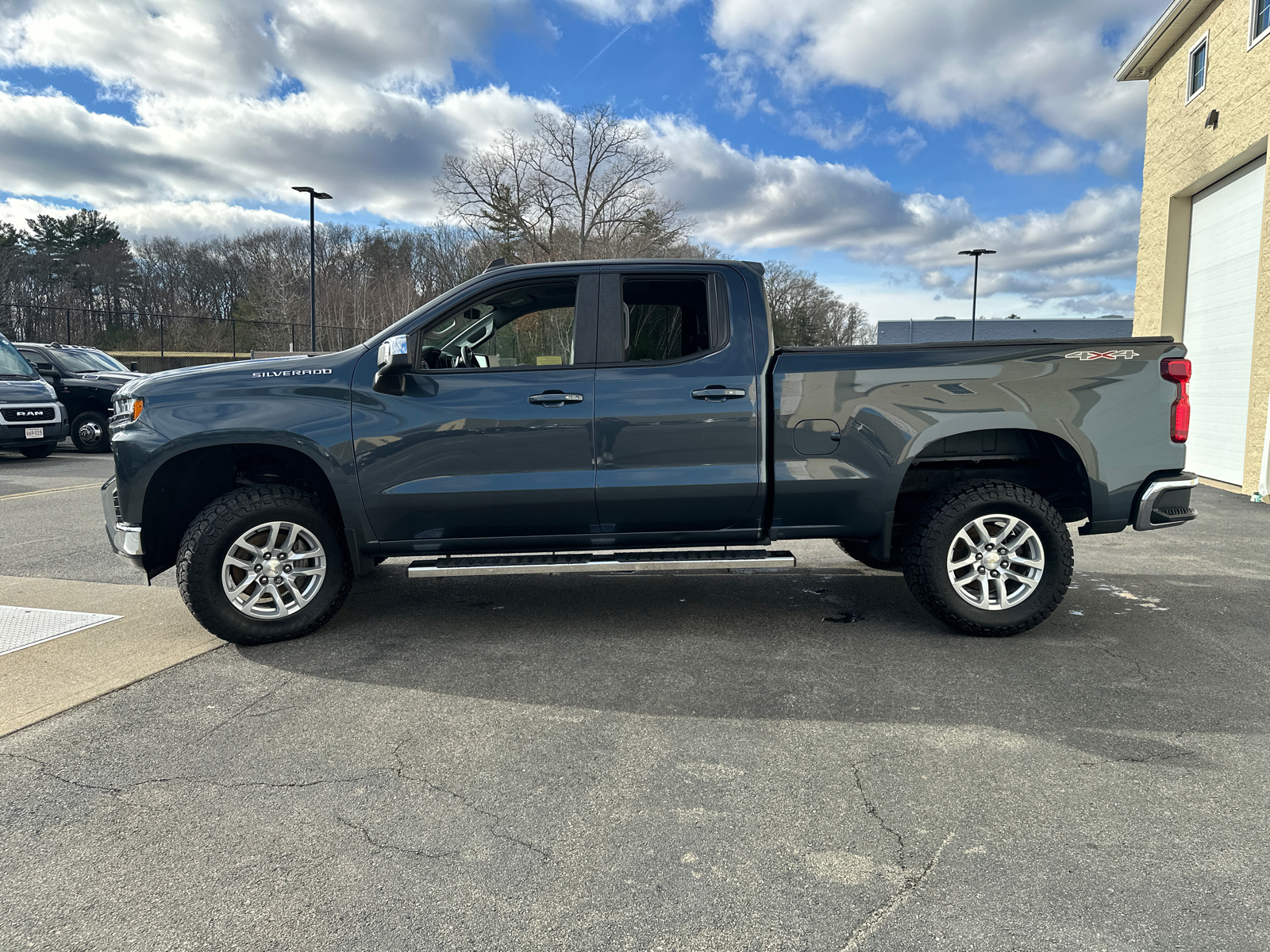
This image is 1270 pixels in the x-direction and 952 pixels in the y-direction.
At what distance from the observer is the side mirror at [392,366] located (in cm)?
426

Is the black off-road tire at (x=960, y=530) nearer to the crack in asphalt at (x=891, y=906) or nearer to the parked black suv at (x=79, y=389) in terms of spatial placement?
the crack in asphalt at (x=891, y=906)

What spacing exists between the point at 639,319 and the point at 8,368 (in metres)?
14.3

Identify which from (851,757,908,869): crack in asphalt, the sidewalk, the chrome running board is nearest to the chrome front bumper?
the sidewalk

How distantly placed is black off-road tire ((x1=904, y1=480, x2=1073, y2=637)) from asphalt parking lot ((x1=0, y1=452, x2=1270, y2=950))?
14cm

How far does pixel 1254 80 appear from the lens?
11.0 m

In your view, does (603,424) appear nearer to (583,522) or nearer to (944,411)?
(583,522)

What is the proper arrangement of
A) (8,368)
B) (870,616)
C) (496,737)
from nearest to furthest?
(496,737), (870,616), (8,368)

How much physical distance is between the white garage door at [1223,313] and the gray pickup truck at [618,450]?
8.94 m

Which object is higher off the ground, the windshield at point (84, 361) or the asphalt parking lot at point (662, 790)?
the windshield at point (84, 361)

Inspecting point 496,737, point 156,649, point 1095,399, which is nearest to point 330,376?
point 156,649

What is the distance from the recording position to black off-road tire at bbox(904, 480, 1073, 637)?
177 inches

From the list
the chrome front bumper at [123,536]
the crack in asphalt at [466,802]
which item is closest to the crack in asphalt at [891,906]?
the crack in asphalt at [466,802]

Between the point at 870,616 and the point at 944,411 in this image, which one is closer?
the point at 944,411

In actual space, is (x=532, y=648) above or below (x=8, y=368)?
below
